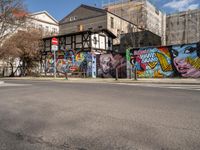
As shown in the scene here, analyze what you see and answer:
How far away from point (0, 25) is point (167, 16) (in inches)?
1708

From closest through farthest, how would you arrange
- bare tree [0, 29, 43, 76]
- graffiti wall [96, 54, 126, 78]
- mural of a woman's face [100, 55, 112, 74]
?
graffiti wall [96, 54, 126, 78] → mural of a woman's face [100, 55, 112, 74] → bare tree [0, 29, 43, 76]

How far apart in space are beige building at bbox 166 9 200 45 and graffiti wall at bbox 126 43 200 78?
3606 centimetres

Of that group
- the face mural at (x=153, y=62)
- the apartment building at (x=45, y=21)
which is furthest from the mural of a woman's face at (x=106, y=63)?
the apartment building at (x=45, y=21)

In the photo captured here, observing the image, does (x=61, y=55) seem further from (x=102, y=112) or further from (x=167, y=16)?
(x=167, y=16)

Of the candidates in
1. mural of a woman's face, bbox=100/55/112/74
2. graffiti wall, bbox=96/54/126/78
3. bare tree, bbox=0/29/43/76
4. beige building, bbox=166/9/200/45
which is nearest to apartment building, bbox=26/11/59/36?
bare tree, bbox=0/29/43/76

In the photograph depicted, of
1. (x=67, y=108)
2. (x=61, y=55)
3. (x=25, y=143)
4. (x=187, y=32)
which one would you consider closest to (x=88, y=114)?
(x=67, y=108)

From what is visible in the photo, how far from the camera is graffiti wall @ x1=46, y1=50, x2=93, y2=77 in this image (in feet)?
85.4

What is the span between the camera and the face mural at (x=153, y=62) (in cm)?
2008

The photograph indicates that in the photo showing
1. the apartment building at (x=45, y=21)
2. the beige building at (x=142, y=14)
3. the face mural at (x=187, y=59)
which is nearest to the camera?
the face mural at (x=187, y=59)

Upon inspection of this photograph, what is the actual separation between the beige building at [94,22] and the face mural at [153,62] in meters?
21.7

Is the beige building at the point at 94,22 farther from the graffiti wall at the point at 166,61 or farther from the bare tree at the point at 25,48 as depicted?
the graffiti wall at the point at 166,61

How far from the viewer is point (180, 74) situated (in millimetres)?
19375

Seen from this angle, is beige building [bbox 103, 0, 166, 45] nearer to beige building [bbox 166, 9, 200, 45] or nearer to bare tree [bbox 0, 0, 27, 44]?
beige building [bbox 166, 9, 200, 45]

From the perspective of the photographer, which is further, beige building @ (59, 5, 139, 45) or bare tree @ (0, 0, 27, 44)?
beige building @ (59, 5, 139, 45)
